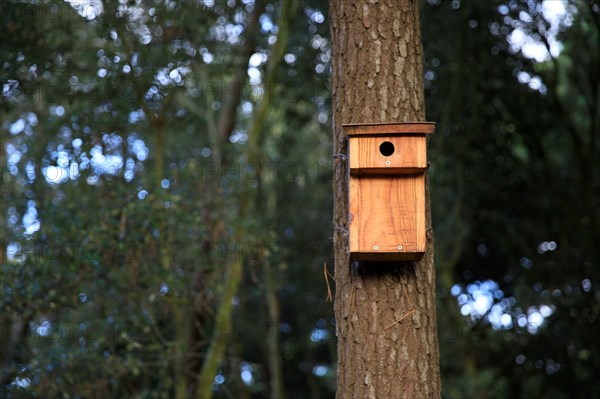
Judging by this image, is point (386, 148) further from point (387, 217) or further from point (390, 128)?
point (387, 217)

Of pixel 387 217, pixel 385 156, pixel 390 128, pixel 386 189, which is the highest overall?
pixel 390 128

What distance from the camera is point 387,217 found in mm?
3477

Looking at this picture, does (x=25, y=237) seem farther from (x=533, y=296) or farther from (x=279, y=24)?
(x=533, y=296)

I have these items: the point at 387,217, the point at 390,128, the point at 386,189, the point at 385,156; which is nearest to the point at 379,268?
the point at 387,217

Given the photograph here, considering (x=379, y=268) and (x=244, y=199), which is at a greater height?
(x=244, y=199)

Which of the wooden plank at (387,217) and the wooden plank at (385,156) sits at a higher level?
the wooden plank at (385,156)

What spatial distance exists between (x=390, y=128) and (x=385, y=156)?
12 centimetres

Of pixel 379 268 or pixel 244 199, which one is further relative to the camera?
pixel 244 199

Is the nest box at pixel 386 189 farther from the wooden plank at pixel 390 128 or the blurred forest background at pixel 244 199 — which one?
the blurred forest background at pixel 244 199

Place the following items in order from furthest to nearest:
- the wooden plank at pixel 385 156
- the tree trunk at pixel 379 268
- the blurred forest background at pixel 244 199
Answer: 1. the blurred forest background at pixel 244 199
2. the wooden plank at pixel 385 156
3. the tree trunk at pixel 379 268

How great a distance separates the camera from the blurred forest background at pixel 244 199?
666 centimetres

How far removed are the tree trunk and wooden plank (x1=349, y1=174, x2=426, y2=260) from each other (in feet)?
0.34

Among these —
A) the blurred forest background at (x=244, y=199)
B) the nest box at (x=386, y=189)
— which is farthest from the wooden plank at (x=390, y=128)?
the blurred forest background at (x=244, y=199)

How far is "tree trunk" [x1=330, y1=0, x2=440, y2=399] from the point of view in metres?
3.32
